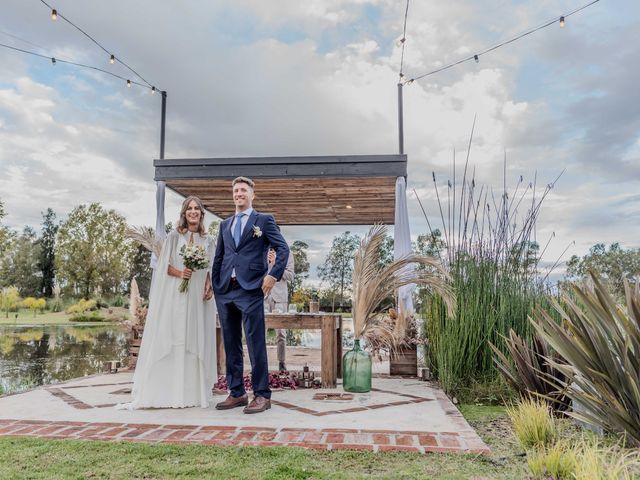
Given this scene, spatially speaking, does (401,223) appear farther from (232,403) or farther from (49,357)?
(49,357)

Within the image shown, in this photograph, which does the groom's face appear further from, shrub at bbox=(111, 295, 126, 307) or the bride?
shrub at bbox=(111, 295, 126, 307)

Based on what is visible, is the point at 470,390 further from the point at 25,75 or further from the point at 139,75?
the point at 25,75

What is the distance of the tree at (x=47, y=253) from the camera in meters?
27.4

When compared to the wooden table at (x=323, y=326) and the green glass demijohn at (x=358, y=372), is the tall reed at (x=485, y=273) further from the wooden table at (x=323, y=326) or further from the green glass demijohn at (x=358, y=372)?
the wooden table at (x=323, y=326)

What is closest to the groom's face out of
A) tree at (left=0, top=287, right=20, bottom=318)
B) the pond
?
the pond

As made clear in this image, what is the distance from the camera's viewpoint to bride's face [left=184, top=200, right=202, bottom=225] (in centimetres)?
389

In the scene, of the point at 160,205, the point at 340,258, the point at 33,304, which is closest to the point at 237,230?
the point at 160,205

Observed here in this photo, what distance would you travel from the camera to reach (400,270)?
463cm

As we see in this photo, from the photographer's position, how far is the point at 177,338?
12.1ft

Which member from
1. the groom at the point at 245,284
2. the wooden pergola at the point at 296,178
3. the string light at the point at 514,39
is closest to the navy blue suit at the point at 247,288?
the groom at the point at 245,284

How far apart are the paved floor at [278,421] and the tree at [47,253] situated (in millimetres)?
26037

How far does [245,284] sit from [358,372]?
1.42 metres

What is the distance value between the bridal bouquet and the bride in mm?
46

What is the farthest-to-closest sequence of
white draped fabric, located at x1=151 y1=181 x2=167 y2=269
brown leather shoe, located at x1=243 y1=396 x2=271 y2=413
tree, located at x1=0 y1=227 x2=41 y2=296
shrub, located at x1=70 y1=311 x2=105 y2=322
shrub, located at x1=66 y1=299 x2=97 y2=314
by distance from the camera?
1. tree, located at x1=0 y1=227 x2=41 y2=296
2. shrub, located at x1=66 y1=299 x2=97 y2=314
3. shrub, located at x1=70 y1=311 x2=105 y2=322
4. white draped fabric, located at x1=151 y1=181 x2=167 y2=269
5. brown leather shoe, located at x1=243 y1=396 x2=271 y2=413
